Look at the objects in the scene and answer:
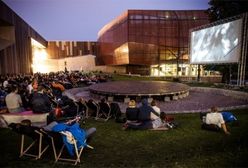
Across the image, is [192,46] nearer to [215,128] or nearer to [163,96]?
[163,96]

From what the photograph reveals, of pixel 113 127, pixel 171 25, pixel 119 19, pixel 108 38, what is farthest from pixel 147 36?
pixel 113 127

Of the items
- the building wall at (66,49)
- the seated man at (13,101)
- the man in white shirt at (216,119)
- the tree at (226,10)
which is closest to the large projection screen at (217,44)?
the tree at (226,10)

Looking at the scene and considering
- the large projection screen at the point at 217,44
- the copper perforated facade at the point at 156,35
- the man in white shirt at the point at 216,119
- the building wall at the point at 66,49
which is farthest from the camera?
the building wall at the point at 66,49

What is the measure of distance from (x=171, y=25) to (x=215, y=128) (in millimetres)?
39392

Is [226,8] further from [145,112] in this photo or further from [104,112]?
[145,112]

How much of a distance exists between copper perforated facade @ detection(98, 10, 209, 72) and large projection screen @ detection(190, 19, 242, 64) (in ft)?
65.4

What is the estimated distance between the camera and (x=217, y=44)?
19.6 meters

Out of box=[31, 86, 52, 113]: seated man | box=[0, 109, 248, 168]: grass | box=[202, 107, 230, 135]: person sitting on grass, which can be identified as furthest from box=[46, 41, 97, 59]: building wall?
box=[202, 107, 230, 135]: person sitting on grass

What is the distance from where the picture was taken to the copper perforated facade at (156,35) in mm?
43500

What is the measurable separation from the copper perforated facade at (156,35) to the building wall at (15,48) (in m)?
18.0

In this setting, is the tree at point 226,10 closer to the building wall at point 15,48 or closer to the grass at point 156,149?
the grass at point 156,149

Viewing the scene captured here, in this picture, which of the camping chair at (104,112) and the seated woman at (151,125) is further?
the camping chair at (104,112)

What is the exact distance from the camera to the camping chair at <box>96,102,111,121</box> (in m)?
9.62

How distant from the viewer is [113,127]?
8438mm
